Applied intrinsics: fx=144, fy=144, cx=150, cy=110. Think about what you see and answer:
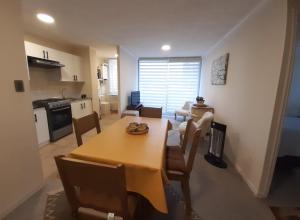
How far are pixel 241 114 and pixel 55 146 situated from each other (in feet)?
11.6

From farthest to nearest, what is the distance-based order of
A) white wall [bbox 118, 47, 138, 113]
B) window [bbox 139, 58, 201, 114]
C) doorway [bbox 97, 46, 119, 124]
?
doorway [bbox 97, 46, 119, 124] < window [bbox 139, 58, 201, 114] < white wall [bbox 118, 47, 138, 113]

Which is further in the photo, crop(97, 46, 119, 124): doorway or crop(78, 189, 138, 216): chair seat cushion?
crop(97, 46, 119, 124): doorway

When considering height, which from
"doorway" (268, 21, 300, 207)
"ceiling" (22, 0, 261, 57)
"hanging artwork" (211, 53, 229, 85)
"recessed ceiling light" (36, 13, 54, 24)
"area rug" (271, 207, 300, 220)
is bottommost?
"area rug" (271, 207, 300, 220)

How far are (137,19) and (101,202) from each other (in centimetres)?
248

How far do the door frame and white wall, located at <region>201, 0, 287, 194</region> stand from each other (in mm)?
39

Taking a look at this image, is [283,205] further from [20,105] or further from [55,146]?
[55,146]

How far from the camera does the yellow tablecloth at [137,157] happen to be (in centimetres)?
98

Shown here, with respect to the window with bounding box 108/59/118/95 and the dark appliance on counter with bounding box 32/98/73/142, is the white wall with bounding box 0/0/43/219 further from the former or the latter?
the window with bounding box 108/59/118/95

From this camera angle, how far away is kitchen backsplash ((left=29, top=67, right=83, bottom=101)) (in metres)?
3.22

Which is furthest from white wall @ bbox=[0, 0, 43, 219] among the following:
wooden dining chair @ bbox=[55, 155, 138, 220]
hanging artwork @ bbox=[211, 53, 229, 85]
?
hanging artwork @ bbox=[211, 53, 229, 85]

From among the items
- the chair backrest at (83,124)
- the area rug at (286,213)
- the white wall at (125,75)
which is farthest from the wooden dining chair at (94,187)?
the white wall at (125,75)

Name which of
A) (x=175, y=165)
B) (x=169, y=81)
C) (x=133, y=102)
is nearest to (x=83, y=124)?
(x=175, y=165)

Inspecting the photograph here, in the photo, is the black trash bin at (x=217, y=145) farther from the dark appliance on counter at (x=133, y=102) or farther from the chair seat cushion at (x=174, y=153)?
the dark appliance on counter at (x=133, y=102)

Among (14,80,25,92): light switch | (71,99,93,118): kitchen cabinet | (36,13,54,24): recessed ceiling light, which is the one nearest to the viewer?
(14,80,25,92): light switch
